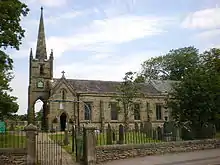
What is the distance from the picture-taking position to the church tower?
47875 mm

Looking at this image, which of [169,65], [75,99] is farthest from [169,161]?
[169,65]

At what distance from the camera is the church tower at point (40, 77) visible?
47.9m

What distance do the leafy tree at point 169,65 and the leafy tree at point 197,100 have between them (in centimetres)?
3930

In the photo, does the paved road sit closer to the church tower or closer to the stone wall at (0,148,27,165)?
the stone wall at (0,148,27,165)

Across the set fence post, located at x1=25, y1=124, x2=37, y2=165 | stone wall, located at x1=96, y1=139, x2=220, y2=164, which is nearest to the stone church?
stone wall, located at x1=96, y1=139, x2=220, y2=164

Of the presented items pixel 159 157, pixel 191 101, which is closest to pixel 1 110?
pixel 159 157

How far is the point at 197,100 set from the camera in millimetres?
24594

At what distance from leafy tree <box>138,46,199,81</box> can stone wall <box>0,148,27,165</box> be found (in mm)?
52805

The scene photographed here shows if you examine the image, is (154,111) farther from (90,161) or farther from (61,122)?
(90,161)

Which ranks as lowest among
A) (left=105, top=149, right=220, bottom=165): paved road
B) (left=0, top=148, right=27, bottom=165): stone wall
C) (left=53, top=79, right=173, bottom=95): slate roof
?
(left=105, top=149, right=220, bottom=165): paved road

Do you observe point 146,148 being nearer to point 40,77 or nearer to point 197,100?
point 197,100

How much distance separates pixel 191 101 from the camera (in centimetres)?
2484

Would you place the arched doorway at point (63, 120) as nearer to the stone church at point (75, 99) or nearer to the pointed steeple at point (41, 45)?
the stone church at point (75, 99)

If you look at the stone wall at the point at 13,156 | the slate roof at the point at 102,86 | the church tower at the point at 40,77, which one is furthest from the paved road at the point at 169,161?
the church tower at the point at 40,77
